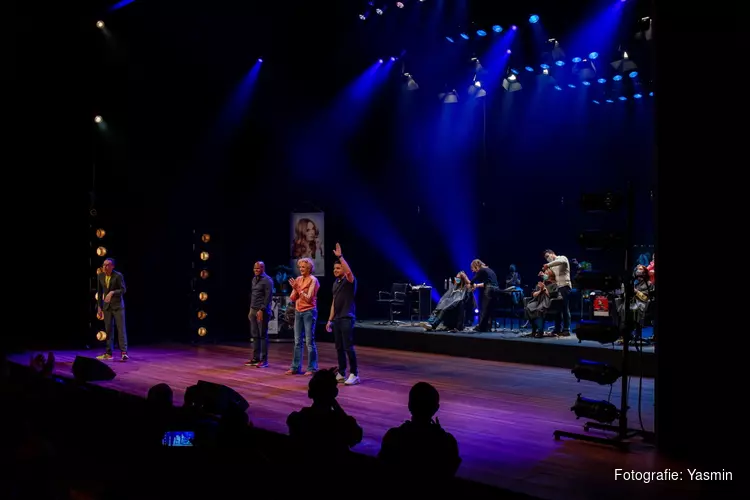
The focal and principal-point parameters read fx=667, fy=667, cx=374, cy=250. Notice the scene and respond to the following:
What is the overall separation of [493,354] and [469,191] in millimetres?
6556

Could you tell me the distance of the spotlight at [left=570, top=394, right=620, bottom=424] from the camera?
5.84m

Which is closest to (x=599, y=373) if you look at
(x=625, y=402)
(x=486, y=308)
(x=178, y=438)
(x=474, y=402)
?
(x=625, y=402)

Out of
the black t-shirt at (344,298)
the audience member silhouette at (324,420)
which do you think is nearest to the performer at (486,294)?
the black t-shirt at (344,298)

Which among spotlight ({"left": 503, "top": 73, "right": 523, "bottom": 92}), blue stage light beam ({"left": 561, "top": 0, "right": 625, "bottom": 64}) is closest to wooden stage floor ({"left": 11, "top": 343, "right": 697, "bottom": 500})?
spotlight ({"left": 503, "top": 73, "right": 523, "bottom": 92})

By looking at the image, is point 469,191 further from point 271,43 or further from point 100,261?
point 100,261

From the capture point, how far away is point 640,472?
5020 millimetres

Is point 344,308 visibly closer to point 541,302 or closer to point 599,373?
point 599,373

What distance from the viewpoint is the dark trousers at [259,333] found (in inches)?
394

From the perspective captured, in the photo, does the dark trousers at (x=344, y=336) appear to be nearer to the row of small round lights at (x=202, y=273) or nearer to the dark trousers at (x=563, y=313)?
the dark trousers at (x=563, y=313)

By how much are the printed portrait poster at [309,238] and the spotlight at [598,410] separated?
956 centimetres

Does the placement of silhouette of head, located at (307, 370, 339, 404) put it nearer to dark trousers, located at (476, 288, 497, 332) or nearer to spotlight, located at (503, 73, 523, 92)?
dark trousers, located at (476, 288, 497, 332)

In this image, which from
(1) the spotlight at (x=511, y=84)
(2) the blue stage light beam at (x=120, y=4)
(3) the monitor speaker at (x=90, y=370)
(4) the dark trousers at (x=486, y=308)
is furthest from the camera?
(1) the spotlight at (x=511, y=84)

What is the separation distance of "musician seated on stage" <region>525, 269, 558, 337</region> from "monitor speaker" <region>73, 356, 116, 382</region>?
272 inches

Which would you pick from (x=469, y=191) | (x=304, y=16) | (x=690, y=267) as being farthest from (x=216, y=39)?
(x=690, y=267)
